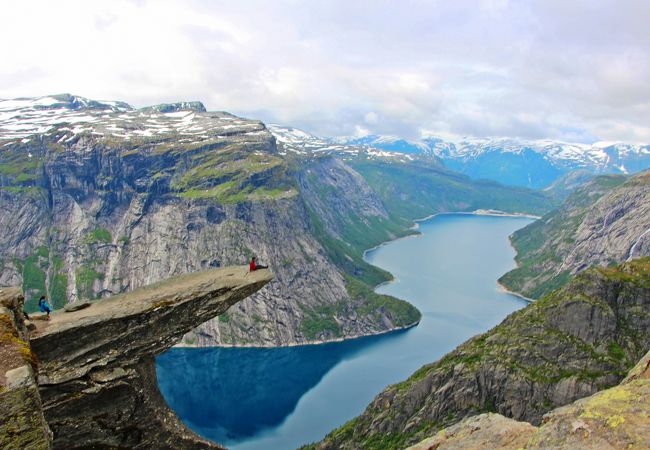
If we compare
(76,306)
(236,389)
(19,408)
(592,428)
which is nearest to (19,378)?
(19,408)

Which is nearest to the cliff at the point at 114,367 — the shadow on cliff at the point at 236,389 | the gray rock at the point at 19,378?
the gray rock at the point at 19,378

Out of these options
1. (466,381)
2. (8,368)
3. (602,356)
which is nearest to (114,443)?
(8,368)

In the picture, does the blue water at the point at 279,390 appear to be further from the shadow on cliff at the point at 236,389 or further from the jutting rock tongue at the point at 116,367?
the jutting rock tongue at the point at 116,367

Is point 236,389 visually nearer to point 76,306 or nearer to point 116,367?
point 76,306

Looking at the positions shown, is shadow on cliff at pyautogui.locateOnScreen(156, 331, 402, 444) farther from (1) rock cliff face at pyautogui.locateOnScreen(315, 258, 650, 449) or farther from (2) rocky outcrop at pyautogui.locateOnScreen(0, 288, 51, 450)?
(2) rocky outcrop at pyautogui.locateOnScreen(0, 288, 51, 450)

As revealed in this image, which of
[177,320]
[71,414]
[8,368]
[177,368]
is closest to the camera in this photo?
[8,368]

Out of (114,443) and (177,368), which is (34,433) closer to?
(114,443)
